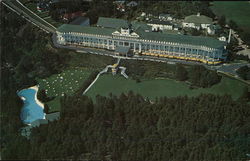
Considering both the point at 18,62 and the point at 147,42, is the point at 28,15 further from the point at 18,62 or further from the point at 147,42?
the point at 147,42

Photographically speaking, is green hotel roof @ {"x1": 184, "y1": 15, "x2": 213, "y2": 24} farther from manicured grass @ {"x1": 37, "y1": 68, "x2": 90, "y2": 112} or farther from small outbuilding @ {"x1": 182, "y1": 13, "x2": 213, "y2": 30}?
manicured grass @ {"x1": 37, "y1": 68, "x2": 90, "y2": 112}

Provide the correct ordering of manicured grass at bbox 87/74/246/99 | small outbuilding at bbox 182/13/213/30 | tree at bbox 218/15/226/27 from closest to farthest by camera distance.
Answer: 1. manicured grass at bbox 87/74/246/99
2. small outbuilding at bbox 182/13/213/30
3. tree at bbox 218/15/226/27

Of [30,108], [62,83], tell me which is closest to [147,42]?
[62,83]

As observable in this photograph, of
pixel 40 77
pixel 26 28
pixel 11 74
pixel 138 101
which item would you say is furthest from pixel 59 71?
pixel 138 101

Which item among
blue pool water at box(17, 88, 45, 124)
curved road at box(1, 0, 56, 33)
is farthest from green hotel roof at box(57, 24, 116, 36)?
blue pool water at box(17, 88, 45, 124)

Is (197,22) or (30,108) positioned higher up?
(197,22)
